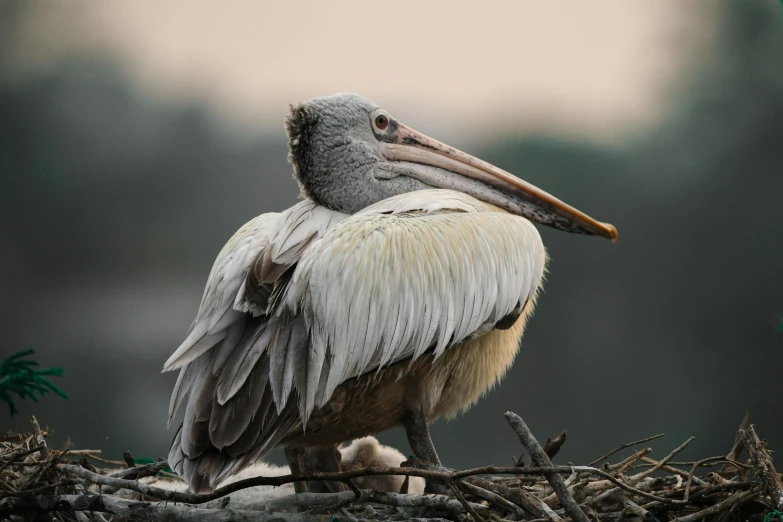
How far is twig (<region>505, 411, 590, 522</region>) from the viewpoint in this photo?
6.21 feet

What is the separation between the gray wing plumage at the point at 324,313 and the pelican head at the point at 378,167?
36 centimetres

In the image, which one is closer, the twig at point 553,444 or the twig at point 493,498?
the twig at point 493,498

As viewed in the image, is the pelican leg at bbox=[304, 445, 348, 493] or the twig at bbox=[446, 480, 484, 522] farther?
the pelican leg at bbox=[304, 445, 348, 493]

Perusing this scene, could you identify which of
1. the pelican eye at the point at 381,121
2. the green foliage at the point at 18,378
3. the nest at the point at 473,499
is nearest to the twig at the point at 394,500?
the nest at the point at 473,499

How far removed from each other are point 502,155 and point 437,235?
385 centimetres

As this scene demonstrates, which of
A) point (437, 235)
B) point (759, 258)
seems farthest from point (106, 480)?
point (759, 258)

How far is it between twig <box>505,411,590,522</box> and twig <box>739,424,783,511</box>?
43 centimetres

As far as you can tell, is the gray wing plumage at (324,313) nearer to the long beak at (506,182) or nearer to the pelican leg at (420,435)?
the pelican leg at (420,435)

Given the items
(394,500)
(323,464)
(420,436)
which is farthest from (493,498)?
(323,464)

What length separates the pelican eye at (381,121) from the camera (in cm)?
293

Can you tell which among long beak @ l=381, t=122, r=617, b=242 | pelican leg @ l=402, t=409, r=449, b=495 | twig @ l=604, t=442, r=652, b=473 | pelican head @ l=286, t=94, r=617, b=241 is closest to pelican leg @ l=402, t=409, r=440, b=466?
pelican leg @ l=402, t=409, r=449, b=495

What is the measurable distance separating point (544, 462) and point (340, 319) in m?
0.60

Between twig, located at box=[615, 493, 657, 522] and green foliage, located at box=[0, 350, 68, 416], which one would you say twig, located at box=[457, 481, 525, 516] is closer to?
twig, located at box=[615, 493, 657, 522]

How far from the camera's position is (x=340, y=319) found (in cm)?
212
